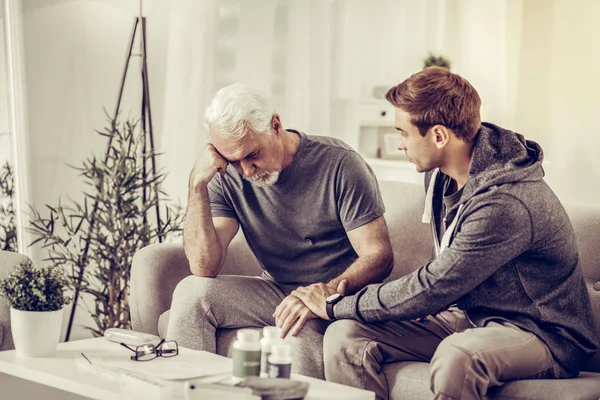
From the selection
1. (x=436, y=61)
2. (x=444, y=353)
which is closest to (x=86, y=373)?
(x=444, y=353)

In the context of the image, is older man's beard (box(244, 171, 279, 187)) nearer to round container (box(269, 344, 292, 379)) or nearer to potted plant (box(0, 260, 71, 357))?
potted plant (box(0, 260, 71, 357))

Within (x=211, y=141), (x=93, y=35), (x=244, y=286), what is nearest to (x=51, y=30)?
(x=93, y=35)

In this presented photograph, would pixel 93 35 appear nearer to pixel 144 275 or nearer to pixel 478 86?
pixel 144 275

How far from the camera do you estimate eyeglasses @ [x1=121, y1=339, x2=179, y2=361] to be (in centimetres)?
211

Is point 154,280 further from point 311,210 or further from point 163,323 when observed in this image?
point 311,210

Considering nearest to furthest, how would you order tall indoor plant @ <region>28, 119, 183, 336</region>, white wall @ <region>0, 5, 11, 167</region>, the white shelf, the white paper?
the white paper, tall indoor plant @ <region>28, 119, 183, 336</region>, white wall @ <region>0, 5, 11, 167</region>, the white shelf

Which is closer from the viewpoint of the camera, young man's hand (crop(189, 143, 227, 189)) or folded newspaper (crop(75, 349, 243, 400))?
folded newspaper (crop(75, 349, 243, 400))

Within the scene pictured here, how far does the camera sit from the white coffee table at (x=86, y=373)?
73.6 inches

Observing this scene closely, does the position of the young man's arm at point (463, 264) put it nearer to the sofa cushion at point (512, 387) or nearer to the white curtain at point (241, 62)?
the sofa cushion at point (512, 387)

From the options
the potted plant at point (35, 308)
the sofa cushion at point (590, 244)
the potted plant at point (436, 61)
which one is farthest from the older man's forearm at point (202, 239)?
the potted plant at point (436, 61)

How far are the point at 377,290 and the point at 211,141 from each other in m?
0.77

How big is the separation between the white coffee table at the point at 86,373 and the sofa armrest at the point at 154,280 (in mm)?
470

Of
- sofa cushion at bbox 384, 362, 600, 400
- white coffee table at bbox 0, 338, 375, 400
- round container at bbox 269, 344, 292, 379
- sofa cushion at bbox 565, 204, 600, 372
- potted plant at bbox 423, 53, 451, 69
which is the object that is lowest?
sofa cushion at bbox 384, 362, 600, 400

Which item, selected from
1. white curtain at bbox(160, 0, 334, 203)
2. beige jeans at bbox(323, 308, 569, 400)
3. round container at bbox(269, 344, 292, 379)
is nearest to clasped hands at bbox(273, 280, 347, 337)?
beige jeans at bbox(323, 308, 569, 400)
